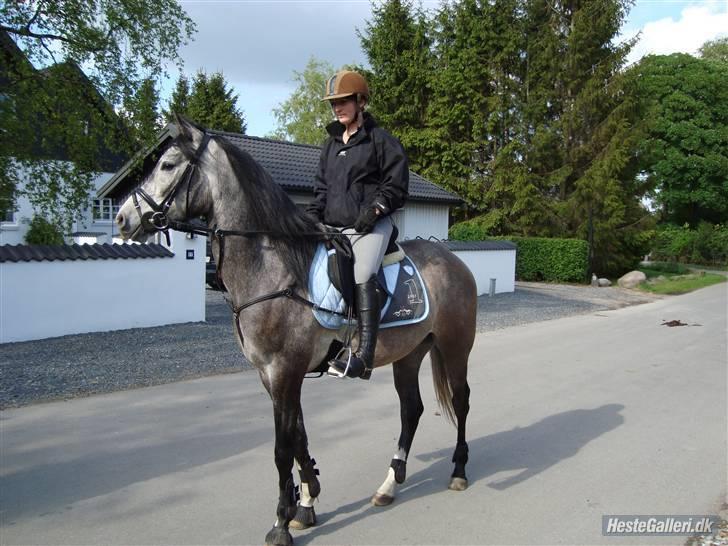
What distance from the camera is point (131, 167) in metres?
10.6

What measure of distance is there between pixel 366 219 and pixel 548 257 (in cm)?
2049

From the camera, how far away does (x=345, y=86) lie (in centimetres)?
355

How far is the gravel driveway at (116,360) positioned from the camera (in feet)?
21.1

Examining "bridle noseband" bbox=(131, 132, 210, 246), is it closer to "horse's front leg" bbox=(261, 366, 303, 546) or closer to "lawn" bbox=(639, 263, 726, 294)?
"horse's front leg" bbox=(261, 366, 303, 546)

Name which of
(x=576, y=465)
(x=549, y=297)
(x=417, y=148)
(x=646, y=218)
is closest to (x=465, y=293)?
(x=576, y=465)

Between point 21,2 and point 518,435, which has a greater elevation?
point 21,2

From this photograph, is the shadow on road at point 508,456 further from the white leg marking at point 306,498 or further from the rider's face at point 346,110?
the rider's face at point 346,110

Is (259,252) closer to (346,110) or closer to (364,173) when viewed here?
(364,173)

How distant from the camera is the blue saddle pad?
3.44 metres

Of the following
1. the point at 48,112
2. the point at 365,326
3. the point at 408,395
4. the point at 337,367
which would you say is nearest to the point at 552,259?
the point at 48,112

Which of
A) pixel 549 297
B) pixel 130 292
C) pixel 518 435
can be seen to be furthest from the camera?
pixel 549 297

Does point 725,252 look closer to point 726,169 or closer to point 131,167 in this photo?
point 726,169

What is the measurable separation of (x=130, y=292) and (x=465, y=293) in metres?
7.18

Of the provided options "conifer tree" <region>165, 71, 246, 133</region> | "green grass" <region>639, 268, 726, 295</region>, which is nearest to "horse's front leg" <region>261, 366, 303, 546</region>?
"green grass" <region>639, 268, 726, 295</region>
